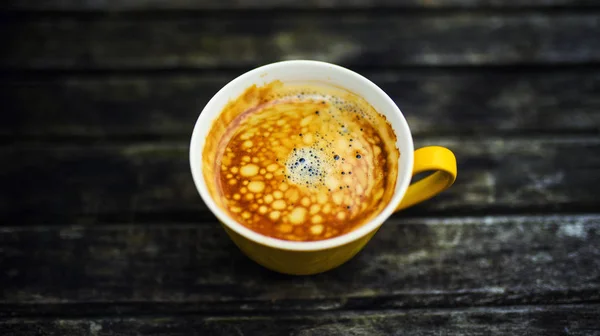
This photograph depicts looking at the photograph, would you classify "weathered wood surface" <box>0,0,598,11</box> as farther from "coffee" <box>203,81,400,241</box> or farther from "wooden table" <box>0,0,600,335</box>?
"coffee" <box>203,81,400,241</box>

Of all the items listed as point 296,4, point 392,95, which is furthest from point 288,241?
point 296,4

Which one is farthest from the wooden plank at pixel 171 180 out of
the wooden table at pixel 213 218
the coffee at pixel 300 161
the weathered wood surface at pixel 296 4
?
the weathered wood surface at pixel 296 4

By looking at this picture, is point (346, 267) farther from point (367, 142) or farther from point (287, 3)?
point (287, 3)

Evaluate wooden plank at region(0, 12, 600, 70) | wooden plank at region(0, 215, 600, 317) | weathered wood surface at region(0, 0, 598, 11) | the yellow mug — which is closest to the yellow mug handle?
the yellow mug

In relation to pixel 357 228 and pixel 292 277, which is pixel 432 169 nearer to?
pixel 357 228

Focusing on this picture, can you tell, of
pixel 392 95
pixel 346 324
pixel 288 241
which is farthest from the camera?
pixel 392 95

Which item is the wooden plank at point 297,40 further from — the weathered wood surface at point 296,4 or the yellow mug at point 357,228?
the yellow mug at point 357,228

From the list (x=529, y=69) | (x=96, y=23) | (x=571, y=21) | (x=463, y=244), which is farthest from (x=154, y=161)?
(x=571, y=21)
